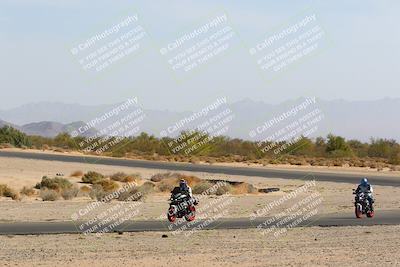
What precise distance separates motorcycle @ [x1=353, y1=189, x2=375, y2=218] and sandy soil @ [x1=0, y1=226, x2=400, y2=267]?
13.3 ft

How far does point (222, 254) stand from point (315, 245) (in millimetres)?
2760

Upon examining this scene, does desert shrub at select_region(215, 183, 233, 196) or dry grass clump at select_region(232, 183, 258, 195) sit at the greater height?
desert shrub at select_region(215, 183, 233, 196)

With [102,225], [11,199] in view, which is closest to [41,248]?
[102,225]

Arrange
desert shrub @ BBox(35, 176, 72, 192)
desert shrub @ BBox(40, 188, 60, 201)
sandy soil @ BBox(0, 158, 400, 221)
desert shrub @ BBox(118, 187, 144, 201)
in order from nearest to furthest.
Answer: sandy soil @ BBox(0, 158, 400, 221)
desert shrub @ BBox(118, 187, 144, 201)
desert shrub @ BBox(40, 188, 60, 201)
desert shrub @ BBox(35, 176, 72, 192)

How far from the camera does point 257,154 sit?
294 feet

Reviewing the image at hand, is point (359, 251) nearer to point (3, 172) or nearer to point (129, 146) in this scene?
point (3, 172)

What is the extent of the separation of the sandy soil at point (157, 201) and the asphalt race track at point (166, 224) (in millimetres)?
1919

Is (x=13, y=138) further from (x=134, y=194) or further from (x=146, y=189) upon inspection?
(x=134, y=194)

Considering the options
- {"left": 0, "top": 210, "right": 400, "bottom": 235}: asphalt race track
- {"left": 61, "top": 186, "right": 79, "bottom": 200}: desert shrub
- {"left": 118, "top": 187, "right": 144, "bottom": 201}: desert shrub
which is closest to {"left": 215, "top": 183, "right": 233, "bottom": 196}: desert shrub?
{"left": 118, "top": 187, "right": 144, "bottom": 201}: desert shrub

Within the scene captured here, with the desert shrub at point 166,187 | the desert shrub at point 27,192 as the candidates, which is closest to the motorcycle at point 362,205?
the desert shrub at point 166,187

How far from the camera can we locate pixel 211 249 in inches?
668

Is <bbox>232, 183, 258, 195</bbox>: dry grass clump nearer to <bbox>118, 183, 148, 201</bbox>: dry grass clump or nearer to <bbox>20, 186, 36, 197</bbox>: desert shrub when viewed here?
<bbox>118, 183, 148, 201</bbox>: dry grass clump

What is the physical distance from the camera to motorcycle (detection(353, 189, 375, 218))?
990 inches

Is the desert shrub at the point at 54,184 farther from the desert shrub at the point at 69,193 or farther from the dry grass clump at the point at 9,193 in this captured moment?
the dry grass clump at the point at 9,193
